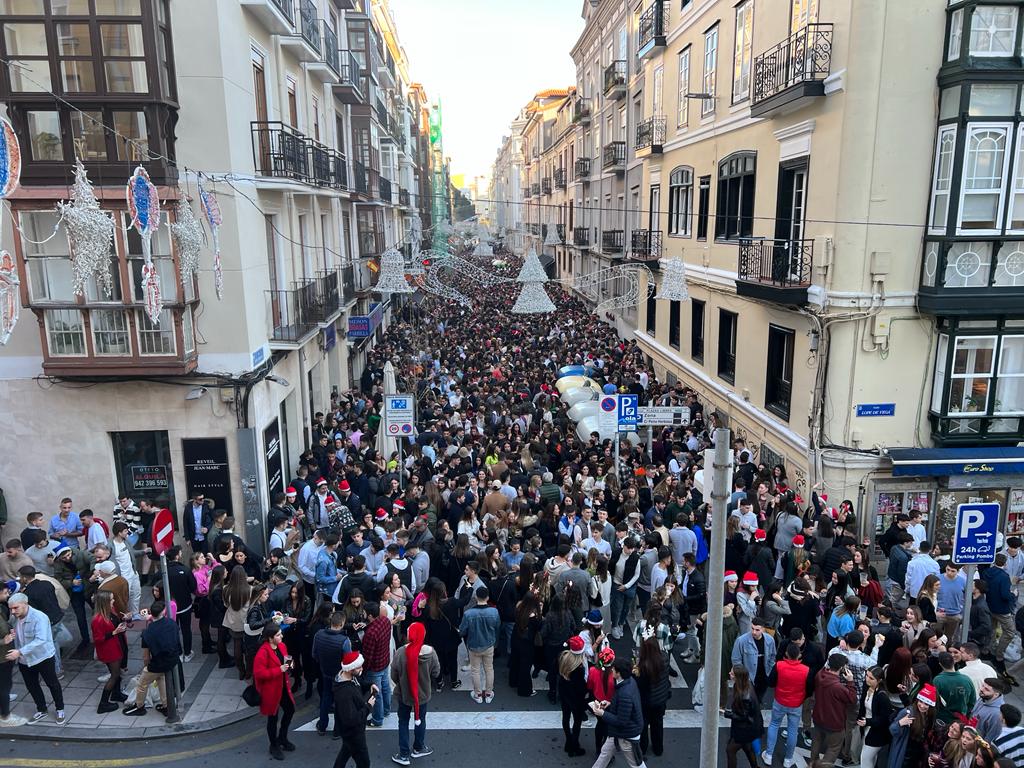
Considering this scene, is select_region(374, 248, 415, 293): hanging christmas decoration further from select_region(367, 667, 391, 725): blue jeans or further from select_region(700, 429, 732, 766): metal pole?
select_region(700, 429, 732, 766): metal pole

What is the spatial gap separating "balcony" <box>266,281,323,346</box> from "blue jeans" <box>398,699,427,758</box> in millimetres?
8166

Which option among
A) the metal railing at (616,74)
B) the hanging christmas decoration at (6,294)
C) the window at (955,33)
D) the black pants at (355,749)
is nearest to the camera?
the black pants at (355,749)

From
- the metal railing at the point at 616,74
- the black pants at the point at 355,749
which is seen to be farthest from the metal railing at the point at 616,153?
the black pants at the point at 355,749

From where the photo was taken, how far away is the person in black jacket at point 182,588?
30.0 ft

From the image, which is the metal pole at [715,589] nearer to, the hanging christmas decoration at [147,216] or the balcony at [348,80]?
the hanging christmas decoration at [147,216]

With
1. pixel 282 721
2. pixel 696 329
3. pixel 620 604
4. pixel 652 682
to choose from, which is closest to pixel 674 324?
pixel 696 329

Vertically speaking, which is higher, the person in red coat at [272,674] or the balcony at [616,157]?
the balcony at [616,157]

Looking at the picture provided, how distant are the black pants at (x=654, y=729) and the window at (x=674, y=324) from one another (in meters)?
16.2

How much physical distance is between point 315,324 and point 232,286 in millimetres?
Result: 4024

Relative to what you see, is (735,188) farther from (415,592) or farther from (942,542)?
(415,592)

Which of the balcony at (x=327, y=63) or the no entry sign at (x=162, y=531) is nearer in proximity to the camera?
the no entry sign at (x=162, y=531)

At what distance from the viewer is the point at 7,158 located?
6.05 metres

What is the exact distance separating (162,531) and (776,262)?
1166 centimetres

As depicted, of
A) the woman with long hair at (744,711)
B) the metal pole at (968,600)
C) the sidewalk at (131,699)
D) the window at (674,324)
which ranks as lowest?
the sidewalk at (131,699)
